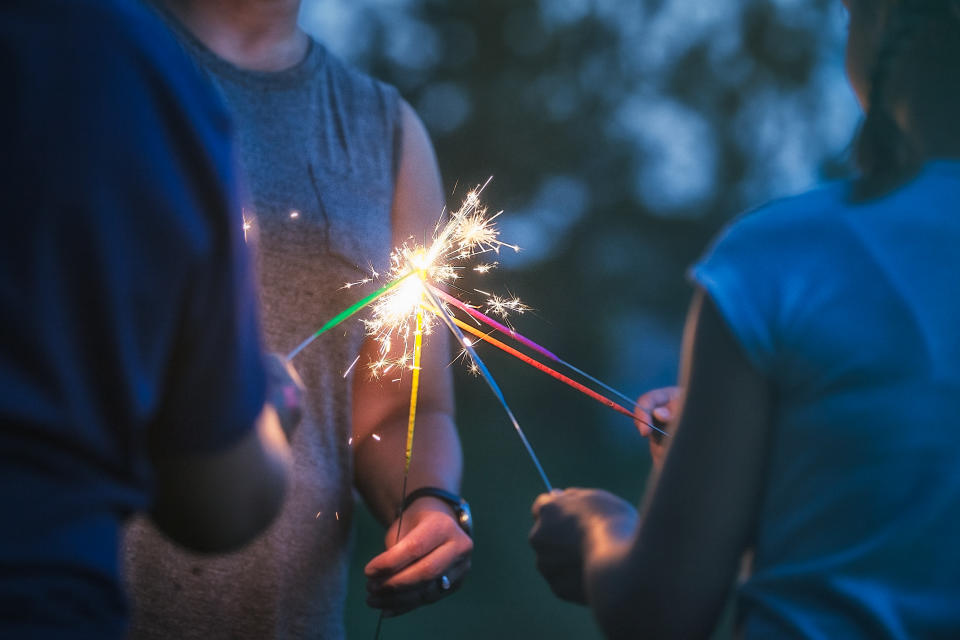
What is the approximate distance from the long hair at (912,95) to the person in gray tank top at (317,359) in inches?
26.1

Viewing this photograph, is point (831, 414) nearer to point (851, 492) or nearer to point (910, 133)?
point (851, 492)

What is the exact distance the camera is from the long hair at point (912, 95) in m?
0.64

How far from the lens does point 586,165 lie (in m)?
3.24

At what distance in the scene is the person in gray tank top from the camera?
1.00m

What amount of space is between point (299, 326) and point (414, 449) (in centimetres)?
24

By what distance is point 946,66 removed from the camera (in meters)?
0.65

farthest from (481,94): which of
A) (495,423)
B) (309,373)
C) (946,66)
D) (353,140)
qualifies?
(946,66)

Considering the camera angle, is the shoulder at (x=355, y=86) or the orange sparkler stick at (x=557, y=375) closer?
the orange sparkler stick at (x=557, y=375)

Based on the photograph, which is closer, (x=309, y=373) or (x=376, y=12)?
(x=309, y=373)

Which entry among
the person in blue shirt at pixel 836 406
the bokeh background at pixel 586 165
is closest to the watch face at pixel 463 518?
the person in blue shirt at pixel 836 406

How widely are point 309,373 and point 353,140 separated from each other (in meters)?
0.33

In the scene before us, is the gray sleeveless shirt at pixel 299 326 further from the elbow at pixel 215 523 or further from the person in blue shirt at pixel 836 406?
the person in blue shirt at pixel 836 406

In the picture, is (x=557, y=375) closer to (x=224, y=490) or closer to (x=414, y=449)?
(x=414, y=449)

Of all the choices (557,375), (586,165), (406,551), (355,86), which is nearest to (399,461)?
(406,551)
